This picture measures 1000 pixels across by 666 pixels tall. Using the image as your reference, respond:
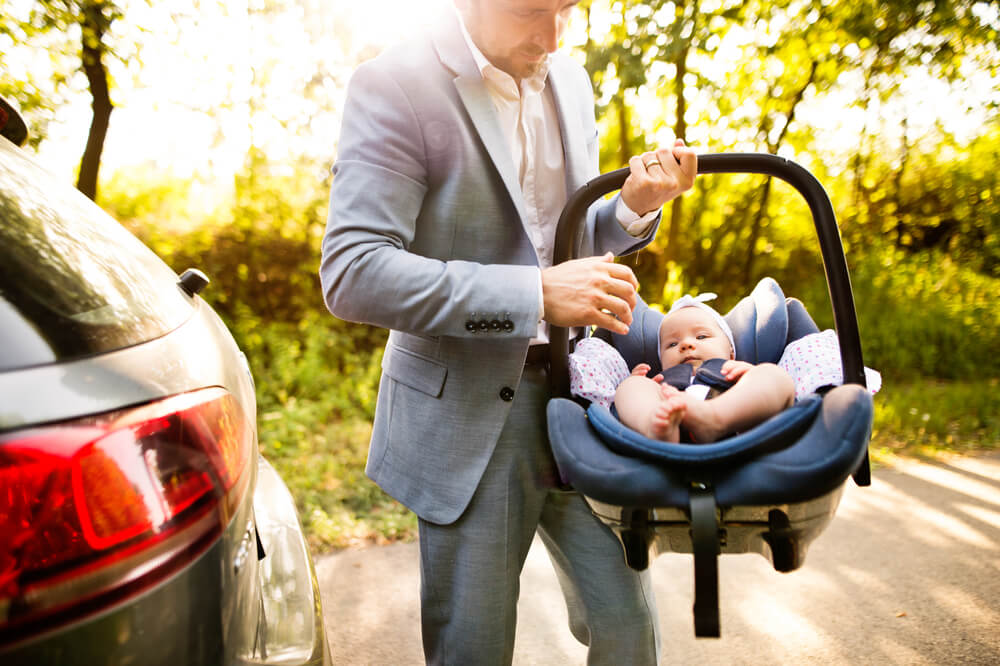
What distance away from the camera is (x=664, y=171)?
4.86 ft

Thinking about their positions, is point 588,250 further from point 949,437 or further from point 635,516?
point 949,437

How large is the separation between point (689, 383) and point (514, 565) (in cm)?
59

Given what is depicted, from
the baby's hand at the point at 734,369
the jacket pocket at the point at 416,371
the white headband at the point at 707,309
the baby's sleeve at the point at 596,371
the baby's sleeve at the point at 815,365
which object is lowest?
the jacket pocket at the point at 416,371

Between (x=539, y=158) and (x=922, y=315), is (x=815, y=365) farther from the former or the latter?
(x=922, y=315)

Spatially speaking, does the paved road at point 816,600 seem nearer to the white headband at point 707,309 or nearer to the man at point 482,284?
the man at point 482,284

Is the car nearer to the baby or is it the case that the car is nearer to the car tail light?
the car tail light

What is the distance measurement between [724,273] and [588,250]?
6.07 m

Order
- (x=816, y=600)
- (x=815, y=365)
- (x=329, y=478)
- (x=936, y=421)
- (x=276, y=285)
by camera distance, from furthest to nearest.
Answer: (x=276, y=285), (x=936, y=421), (x=329, y=478), (x=816, y=600), (x=815, y=365)

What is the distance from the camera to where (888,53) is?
7047mm

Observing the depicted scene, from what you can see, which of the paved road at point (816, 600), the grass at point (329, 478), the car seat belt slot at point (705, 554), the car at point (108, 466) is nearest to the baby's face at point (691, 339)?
the car seat belt slot at point (705, 554)

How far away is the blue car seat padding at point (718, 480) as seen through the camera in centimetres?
108

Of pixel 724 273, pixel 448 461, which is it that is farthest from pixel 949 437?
pixel 448 461

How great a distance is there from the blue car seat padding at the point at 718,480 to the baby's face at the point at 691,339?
1.46ft

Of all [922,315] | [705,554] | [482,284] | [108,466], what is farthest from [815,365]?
[922,315]
